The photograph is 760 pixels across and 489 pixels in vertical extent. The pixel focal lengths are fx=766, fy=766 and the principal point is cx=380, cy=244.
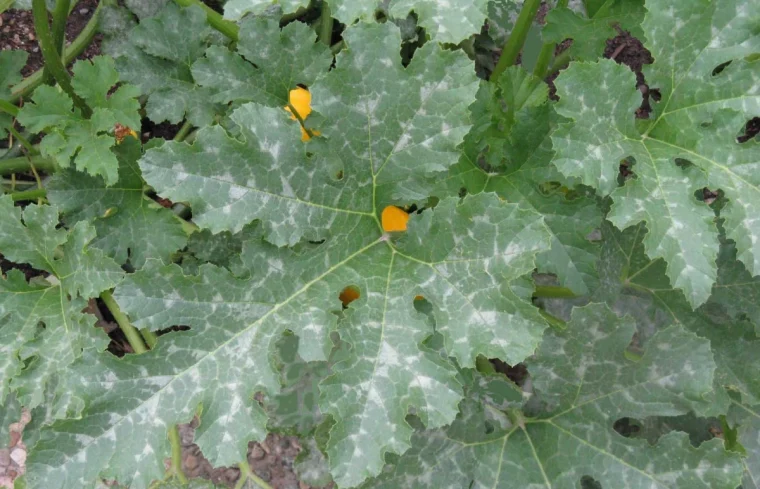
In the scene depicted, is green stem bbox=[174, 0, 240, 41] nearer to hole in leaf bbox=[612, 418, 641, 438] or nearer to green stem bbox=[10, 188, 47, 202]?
green stem bbox=[10, 188, 47, 202]

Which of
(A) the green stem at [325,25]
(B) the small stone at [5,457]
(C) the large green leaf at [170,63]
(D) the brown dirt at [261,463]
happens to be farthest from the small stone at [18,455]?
(A) the green stem at [325,25]

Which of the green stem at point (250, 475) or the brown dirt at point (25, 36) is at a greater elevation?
the brown dirt at point (25, 36)

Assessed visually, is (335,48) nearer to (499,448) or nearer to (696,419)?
(499,448)

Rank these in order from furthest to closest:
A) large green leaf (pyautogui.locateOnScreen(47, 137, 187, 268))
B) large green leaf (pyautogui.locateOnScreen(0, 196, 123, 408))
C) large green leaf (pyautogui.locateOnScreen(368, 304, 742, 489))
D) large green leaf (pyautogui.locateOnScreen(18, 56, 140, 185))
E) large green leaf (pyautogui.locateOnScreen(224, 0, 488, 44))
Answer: large green leaf (pyautogui.locateOnScreen(47, 137, 187, 268)) → large green leaf (pyautogui.locateOnScreen(18, 56, 140, 185)) → large green leaf (pyautogui.locateOnScreen(0, 196, 123, 408)) → large green leaf (pyautogui.locateOnScreen(368, 304, 742, 489)) → large green leaf (pyautogui.locateOnScreen(224, 0, 488, 44))

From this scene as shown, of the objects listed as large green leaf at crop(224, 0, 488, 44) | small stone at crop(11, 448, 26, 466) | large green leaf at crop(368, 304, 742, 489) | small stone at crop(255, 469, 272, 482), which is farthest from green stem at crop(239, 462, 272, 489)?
large green leaf at crop(224, 0, 488, 44)

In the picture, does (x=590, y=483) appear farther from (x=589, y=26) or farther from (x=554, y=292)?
(x=589, y=26)

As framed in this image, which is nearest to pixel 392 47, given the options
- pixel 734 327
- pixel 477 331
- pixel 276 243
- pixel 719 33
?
pixel 276 243

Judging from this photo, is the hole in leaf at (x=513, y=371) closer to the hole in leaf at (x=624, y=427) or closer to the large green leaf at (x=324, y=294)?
the hole in leaf at (x=624, y=427)
